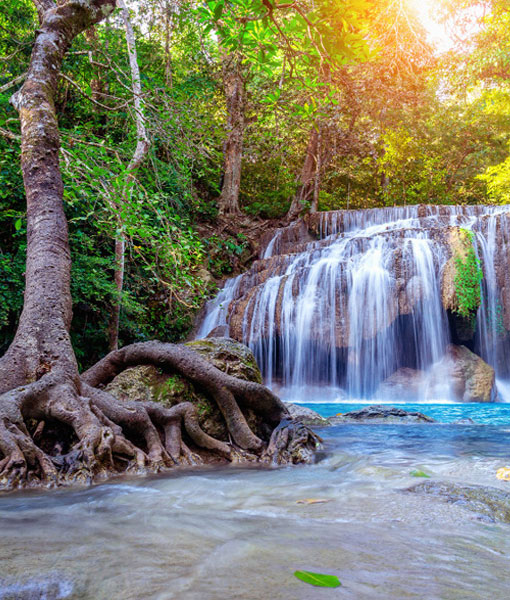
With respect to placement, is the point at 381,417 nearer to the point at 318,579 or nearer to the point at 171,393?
the point at 171,393

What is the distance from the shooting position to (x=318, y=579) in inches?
55.6

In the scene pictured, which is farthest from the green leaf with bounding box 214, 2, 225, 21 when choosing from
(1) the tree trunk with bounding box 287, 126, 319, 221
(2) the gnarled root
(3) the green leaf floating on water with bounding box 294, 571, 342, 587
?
(1) the tree trunk with bounding box 287, 126, 319, 221

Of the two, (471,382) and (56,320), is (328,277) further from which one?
(56,320)

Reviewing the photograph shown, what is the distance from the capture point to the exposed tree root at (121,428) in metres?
3.19

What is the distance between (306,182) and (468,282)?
40.5 feet

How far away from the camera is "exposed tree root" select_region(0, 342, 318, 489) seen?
10.5 feet

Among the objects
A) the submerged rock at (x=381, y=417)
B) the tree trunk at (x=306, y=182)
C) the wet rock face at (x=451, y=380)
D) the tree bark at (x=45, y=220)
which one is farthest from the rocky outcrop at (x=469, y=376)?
the tree trunk at (x=306, y=182)

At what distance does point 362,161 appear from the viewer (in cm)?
2538

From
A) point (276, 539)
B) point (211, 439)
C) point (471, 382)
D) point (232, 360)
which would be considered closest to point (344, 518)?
point (276, 539)

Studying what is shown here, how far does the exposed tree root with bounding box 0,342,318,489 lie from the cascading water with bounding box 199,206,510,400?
30.6 ft

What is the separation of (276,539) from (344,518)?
56cm

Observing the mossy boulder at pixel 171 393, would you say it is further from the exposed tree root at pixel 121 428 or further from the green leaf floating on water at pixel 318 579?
the green leaf floating on water at pixel 318 579

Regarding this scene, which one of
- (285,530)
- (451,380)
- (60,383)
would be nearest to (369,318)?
(451,380)

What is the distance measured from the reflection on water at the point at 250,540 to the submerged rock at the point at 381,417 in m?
4.03
